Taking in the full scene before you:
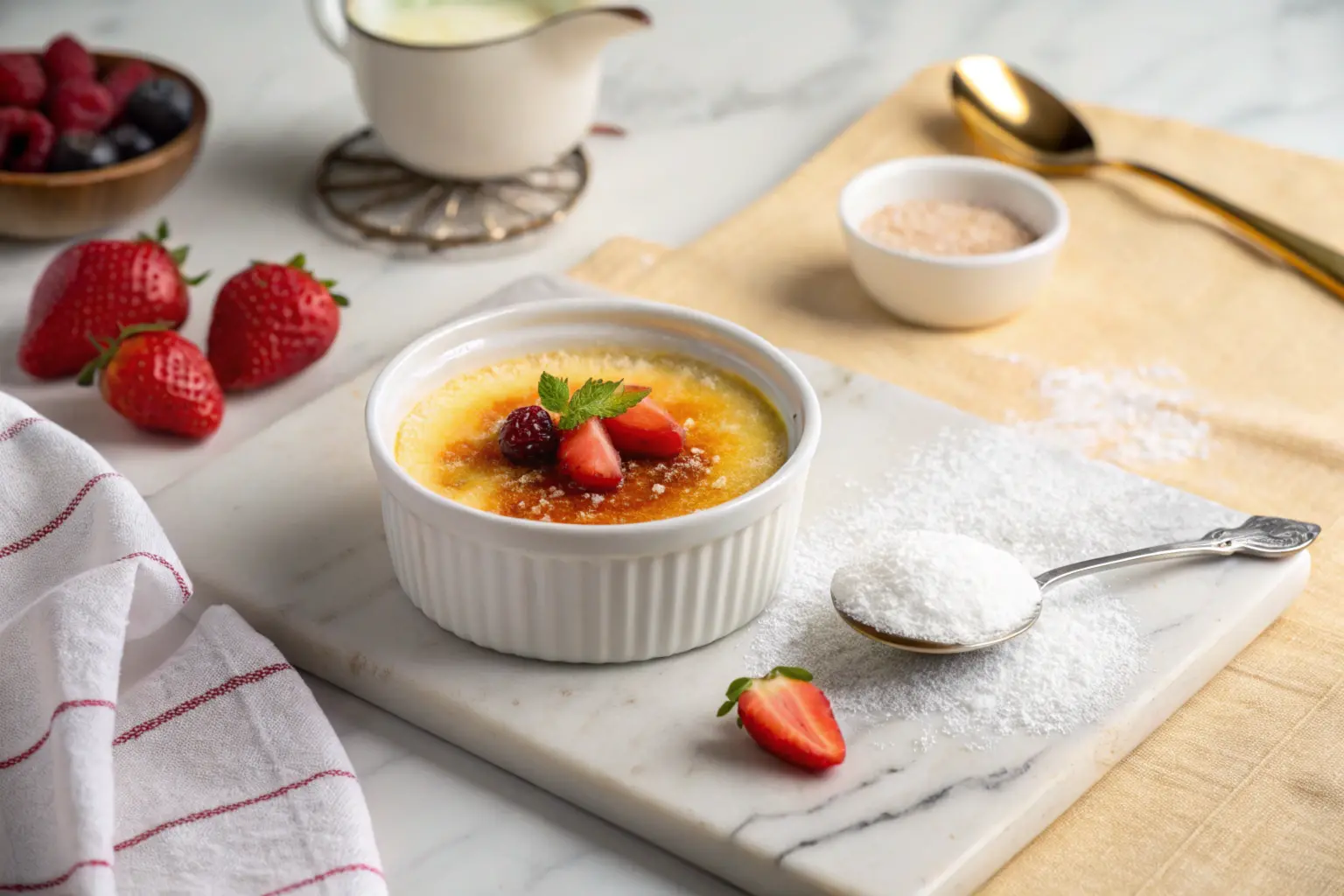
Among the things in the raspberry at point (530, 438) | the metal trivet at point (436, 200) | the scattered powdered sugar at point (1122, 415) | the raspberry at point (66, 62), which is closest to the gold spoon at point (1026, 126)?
the scattered powdered sugar at point (1122, 415)

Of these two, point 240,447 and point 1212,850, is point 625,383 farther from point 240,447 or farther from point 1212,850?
point 1212,850

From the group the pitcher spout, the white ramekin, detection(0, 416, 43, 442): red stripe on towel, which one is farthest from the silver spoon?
the pitcher spout

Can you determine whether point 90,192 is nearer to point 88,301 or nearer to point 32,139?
point 32,139

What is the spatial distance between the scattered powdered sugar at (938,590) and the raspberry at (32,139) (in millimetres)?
1320

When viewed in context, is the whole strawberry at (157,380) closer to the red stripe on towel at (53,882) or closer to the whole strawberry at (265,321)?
the whole strawberry at (265,321)

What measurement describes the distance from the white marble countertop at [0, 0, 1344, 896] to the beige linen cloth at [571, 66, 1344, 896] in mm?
→ 181

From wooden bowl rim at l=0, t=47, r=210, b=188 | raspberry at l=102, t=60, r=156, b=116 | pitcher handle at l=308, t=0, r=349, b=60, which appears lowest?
wooden bowl rim at l=0, t=47, r=210, b=188

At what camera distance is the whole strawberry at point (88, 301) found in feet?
5.86

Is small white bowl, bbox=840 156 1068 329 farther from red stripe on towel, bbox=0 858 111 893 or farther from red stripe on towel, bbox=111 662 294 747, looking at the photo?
red stripe on towel, bbox=0 858 111 893

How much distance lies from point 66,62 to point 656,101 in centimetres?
100

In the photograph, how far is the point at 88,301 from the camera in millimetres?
1781

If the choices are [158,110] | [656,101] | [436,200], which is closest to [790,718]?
[436,200]

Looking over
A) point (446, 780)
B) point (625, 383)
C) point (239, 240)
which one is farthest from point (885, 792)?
point (239, 240)

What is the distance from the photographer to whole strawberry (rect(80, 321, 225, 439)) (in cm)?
168
